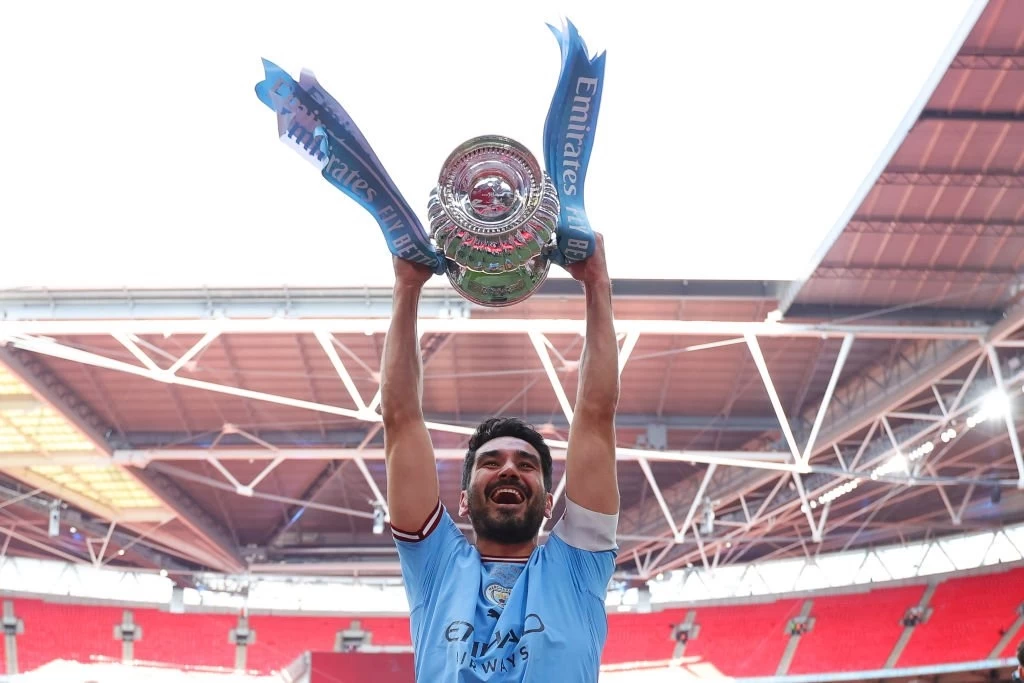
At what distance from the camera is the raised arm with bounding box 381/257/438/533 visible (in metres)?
3.24

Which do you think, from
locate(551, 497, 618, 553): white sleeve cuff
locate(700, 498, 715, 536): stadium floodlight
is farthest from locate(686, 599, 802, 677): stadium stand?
locate(551, 497, 618, 553): white sleeve cuff

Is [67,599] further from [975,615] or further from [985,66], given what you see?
[985,66]

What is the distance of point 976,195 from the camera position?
48.9 ft

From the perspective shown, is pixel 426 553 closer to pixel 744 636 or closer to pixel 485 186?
pixel 485 186

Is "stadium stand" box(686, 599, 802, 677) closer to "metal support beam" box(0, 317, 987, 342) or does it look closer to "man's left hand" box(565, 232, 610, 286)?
"metal support beam" box(0, 317, 987, 342)

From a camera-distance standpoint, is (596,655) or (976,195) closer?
(596,655)

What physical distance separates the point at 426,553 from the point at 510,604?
1.17 feet

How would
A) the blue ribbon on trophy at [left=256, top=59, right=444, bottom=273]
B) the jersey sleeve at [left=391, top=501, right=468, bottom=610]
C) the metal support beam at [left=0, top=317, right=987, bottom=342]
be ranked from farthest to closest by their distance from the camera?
the metal support beam at [left=0, top=317, right=987, bottom=342]
the blue ribbon on trophy at [left=256, top=59, right=444, bottom=273]
the jersey sleeve at [left=391, top=501, right=468, bottom=610]

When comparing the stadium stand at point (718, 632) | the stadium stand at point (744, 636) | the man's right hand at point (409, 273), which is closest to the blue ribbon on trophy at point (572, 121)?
the man's right hand at point (409, 273)

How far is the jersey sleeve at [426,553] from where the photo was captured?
3.19 meters

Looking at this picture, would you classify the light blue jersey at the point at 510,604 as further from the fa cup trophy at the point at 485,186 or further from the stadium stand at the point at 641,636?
the stadium stand at the point at 641,636

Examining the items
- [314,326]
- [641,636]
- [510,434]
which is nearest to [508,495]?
[510,434]

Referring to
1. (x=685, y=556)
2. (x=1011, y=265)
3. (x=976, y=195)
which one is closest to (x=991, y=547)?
(x=685, y=556)

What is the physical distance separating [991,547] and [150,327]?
24745mm
